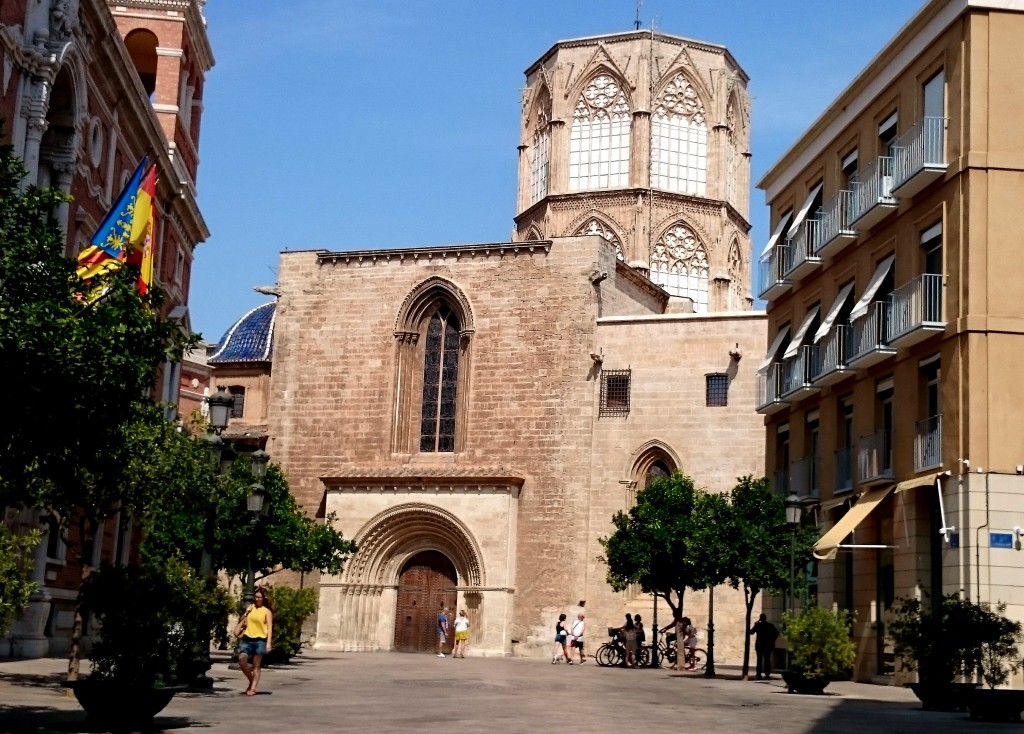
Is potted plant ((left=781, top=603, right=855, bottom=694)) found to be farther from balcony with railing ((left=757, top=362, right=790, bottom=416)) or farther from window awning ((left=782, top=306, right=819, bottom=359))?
balcony with railing ((left=757, top=362, right=790, bottom=416))

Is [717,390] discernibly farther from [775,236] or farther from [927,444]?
[927,444]

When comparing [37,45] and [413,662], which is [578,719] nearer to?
[37,45]

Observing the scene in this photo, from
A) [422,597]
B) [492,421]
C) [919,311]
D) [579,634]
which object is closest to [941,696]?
[919,311]

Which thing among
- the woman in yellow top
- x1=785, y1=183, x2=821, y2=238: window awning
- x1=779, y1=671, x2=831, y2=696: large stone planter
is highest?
x1=785, y1=183, x2=821, y2=238: window awning

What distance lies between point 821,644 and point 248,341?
32266 mm

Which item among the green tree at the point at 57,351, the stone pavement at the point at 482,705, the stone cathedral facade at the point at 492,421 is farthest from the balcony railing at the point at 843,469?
the green tree at the point at 57,351

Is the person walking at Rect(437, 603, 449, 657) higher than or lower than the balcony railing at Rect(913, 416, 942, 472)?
lower

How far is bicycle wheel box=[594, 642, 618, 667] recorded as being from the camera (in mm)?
35844

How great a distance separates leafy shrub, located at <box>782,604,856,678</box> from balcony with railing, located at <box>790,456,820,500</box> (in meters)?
7.75

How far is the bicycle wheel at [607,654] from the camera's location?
35.8 meters

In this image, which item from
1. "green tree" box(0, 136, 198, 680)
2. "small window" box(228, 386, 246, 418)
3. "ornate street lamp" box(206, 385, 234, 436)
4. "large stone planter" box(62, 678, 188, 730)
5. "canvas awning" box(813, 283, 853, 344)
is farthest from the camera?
"small window" box(228, 386, 246, 418)

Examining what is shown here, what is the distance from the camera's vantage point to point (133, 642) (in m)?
13.3

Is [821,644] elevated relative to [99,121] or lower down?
lower down

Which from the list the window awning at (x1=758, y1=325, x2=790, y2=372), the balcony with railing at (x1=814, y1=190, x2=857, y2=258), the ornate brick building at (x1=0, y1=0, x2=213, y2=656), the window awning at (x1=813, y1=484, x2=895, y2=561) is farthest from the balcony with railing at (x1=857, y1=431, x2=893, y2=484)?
the ornate brick building at (x1=0, y1=0, x2=213, y2=656)
